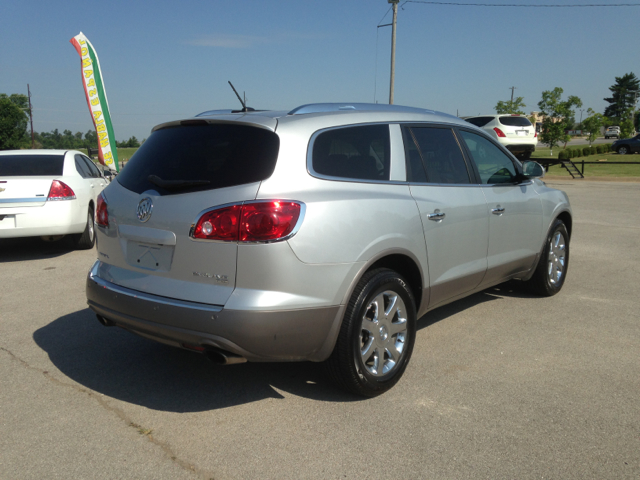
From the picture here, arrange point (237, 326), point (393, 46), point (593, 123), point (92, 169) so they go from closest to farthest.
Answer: point (237, 326) → point (92, 169) → point (393, 46) → point (593, 123)

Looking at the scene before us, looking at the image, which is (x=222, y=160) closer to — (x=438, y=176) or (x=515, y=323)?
(x=438, y=176)

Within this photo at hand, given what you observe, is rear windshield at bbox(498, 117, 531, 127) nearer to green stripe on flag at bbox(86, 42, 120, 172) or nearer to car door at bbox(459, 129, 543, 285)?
green stripe on flag at bbox(86, 42, 120, 172)

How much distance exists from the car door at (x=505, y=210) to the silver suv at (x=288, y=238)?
1.70ft

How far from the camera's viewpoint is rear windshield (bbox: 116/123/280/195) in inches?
127

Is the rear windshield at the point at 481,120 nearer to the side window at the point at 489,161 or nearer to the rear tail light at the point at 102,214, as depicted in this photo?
the side window at the point at 489,161

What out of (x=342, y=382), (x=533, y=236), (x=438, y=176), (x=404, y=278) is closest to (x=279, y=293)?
(x=342, y=382)

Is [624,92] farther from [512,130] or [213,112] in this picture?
[213,112]

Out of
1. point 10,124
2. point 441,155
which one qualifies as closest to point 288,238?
point 441,155

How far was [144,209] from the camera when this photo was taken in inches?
136

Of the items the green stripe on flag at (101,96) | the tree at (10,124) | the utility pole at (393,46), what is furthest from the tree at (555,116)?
the tree at (10,124)

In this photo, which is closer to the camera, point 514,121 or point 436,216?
point 436,216

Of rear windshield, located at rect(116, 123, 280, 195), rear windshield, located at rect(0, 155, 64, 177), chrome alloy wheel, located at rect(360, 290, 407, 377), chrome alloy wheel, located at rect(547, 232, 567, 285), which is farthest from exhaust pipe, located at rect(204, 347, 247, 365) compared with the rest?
rear windshield, located at rect(0, 155, 64, 177)

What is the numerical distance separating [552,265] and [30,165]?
23.4ft

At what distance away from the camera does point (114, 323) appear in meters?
3.67
